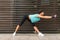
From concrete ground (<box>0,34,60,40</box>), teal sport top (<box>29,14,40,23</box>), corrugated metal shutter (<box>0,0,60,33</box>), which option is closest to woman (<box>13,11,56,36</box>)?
teal sport top (<box>29,14,40,23</box>)

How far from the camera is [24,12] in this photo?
1274cm

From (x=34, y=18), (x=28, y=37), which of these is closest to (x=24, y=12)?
(x=34, y=18)

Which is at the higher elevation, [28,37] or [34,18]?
[34,18]

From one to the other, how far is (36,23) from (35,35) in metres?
0.78

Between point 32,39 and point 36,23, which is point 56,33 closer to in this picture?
point 36,23

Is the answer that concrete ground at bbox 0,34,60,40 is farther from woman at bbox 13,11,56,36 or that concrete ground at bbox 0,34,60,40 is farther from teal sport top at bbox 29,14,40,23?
teal sport top at bbox 29,14,40,23

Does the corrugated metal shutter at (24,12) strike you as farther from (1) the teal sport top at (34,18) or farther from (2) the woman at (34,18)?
(1) the teal sport top at (34,18)

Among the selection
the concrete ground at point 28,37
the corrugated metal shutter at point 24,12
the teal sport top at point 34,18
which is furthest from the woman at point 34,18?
the corrugated metal shutter at point 24,12

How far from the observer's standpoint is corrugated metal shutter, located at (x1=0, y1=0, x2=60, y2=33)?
12680mm

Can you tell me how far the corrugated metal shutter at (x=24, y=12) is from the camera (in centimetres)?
1268

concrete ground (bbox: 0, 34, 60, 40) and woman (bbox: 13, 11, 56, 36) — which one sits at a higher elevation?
woman (bbox: 13, 11, 56, 36)

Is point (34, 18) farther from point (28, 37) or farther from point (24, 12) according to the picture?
point (28, 37)

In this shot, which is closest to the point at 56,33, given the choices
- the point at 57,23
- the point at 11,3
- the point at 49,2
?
the point at 57,23

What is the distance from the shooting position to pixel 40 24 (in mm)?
12844
